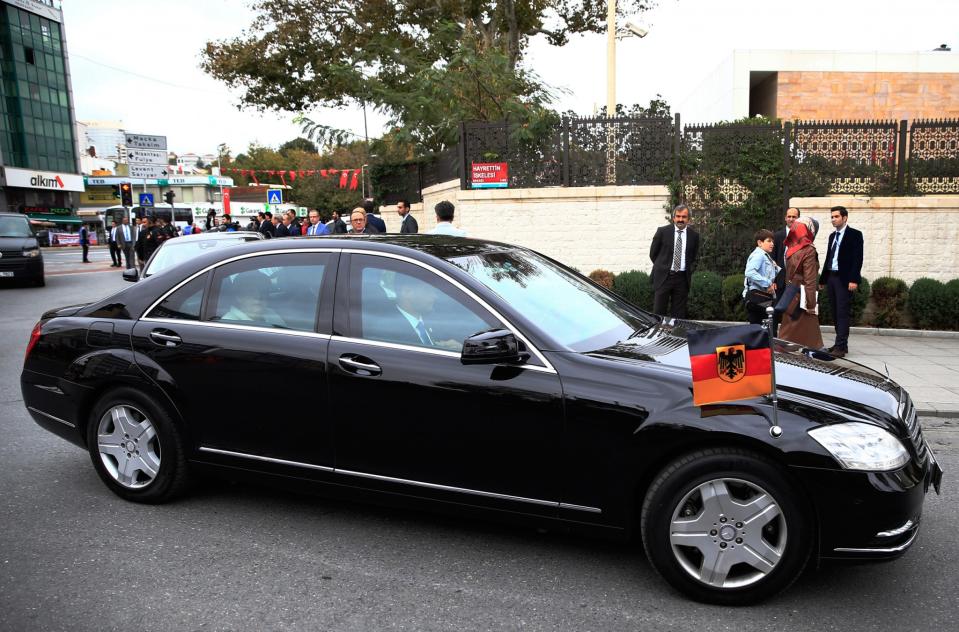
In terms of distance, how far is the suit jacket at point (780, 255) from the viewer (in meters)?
8.81

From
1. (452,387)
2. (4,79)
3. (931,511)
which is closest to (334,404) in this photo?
(452,387)

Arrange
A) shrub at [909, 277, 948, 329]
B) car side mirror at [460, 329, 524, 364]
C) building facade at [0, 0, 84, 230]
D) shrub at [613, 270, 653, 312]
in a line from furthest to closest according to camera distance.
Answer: building facade at [0, 0, 84, 230], shrub at [613, 270, 653, 312], shrub at [909, 277, 948, 329], car side mirror at [460, 329, 524, 364]

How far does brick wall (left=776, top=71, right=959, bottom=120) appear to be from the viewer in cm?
2183

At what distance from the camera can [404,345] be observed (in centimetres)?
364

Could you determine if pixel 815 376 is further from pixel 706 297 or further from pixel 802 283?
pixel 706 297

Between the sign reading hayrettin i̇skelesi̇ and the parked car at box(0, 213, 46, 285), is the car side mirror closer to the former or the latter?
the sign reading hayrettin i̇skelesi̇

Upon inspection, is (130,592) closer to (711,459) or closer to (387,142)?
(711,459)

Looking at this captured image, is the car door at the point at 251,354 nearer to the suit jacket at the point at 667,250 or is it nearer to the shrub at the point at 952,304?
the suit jacket at the point at 667,250

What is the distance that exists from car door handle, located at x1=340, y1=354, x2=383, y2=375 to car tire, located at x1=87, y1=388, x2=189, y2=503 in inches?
48.9

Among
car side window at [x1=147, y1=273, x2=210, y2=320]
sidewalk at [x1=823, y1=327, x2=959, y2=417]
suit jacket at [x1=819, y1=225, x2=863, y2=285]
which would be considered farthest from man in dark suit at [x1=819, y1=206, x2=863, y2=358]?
car side window at [x1=147, y1=273, x2=210, y2=320]

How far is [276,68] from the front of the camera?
22.5 m

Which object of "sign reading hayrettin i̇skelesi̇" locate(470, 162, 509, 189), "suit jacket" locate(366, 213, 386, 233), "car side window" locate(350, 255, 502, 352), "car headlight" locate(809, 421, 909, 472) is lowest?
"car headlight" locate(809, 421, 909, 472)

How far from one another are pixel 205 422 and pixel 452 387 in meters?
1.57

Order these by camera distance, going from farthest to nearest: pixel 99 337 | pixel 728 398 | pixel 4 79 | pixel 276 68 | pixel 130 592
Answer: pixel 4 79 < pixel 276 68 < pixel 99 337 < pixel 130 592 < pixel 728 398
